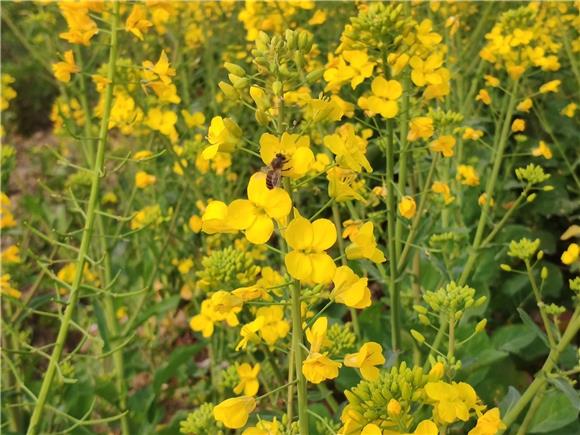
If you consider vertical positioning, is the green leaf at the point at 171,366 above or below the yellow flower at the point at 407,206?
below

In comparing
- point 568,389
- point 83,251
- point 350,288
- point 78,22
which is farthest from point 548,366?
point 78,22

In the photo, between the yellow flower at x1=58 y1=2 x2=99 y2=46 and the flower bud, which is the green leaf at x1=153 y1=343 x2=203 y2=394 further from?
the flower bud

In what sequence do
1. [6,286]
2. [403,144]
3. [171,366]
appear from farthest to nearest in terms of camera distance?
1. [171,366]
2. [6,286]
3. [403,144]

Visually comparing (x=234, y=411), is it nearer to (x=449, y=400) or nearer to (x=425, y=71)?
(x=449, y=400)

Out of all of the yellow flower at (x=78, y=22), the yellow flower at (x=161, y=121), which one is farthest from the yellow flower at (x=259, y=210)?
the yellow flower at (x=161, y=121)

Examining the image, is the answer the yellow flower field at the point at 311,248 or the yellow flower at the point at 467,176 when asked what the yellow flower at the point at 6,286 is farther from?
the yellow flower at the point at 467,176

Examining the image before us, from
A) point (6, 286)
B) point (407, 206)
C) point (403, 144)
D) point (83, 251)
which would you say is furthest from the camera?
point (6, 286)

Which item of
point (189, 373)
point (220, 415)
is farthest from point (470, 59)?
point (220, 415)
